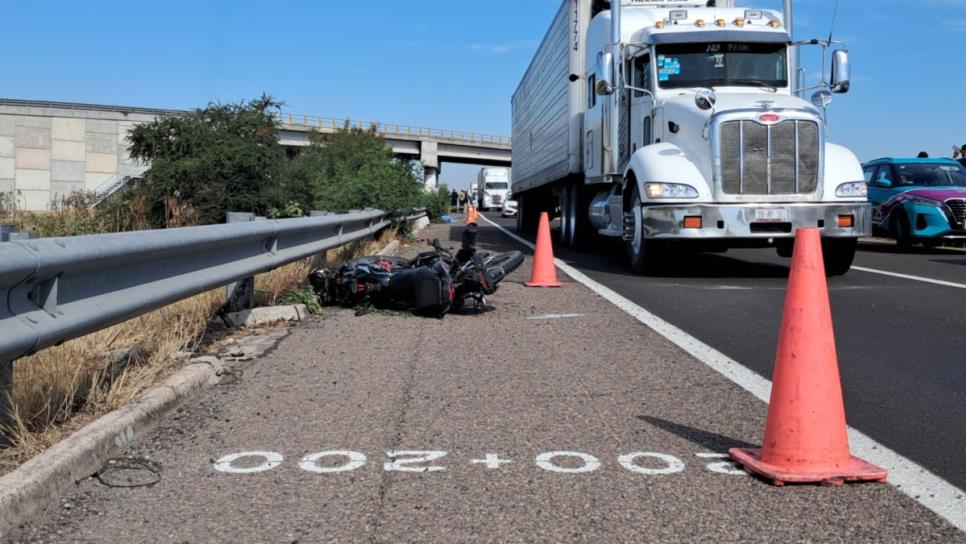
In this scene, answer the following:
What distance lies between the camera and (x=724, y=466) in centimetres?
408

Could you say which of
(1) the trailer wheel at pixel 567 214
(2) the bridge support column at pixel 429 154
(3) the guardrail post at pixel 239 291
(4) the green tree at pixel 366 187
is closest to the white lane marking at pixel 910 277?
(1) the trailer wheel at pixel 567 214

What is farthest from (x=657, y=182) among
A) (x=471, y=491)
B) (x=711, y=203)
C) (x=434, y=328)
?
(x=471, y=491)

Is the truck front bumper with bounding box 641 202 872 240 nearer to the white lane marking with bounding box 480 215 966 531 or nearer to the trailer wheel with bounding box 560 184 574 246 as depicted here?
the white lane marking with bounding box 480 215 966 531

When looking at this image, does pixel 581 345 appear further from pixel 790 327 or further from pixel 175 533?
pixel 175 533

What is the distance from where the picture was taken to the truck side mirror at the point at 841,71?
509 inches

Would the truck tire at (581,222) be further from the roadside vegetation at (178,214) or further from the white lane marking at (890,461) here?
the white lane marking at (890,461)

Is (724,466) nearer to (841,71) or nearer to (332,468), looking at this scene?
(332,468)

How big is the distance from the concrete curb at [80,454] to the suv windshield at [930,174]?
17.9 m

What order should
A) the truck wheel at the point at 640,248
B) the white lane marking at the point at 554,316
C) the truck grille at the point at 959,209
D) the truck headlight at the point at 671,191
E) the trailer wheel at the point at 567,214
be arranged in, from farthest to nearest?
the trailer wheel at the point at 567,214 → the truck grille at the point at 959,209 → the truck wheel at the point at 640,248 → the truck headlight at the point at 671,191 → the white lane marking at the point at 554,316

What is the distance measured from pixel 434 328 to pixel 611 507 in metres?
4.44

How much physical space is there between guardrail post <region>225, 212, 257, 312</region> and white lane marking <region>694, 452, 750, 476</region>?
172 inches

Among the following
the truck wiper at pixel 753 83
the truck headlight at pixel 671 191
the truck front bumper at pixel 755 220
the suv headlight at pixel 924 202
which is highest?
the truck wiper at pixel 753 83

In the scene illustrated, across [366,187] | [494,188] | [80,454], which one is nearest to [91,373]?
[80,454]

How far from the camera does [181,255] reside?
5688 millimetres
